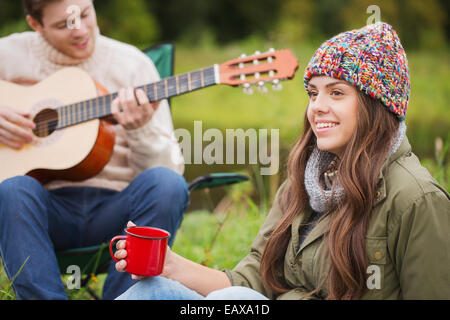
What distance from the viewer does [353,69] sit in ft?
4.86

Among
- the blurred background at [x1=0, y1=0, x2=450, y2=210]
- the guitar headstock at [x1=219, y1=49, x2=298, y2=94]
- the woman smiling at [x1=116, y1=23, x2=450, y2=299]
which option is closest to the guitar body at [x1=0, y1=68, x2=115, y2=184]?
the guitar headstock at [x1=219, y1=49, x2=298, y2=94]

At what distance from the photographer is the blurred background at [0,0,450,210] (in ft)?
27.7

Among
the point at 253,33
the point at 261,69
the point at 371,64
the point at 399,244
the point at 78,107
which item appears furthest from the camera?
the point at 253,33

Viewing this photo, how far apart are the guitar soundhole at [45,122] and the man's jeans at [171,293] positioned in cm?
116

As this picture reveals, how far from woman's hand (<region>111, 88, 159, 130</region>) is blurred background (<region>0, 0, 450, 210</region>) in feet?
12.0

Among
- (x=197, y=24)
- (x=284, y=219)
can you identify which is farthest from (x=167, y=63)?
(x=197, y=24)

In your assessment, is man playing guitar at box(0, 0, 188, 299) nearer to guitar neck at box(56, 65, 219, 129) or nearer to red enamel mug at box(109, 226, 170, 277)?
guitar neck at box(56, 65, 219, 129)

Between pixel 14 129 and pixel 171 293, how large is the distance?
1259 mm

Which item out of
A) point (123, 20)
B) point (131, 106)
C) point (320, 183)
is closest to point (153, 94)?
point (131, 106)

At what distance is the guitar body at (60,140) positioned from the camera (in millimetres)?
Result: 2273

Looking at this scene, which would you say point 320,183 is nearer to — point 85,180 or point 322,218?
point 322,218

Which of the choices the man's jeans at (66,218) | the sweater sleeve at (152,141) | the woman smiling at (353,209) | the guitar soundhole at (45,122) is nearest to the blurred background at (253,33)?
the sweater sleeve at (152,141)

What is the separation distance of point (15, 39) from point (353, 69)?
168 centimetres

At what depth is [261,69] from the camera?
2.12 meters
